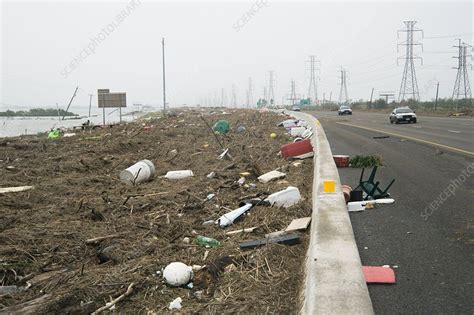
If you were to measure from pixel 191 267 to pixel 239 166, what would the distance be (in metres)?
6.07

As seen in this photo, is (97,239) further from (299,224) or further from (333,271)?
(333,271)

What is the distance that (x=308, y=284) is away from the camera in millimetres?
3217

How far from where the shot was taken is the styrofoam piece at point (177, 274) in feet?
12.6

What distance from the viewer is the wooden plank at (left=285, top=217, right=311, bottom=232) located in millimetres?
4902

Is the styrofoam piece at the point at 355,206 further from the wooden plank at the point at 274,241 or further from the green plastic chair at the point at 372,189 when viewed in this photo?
the wooden plank at the point at 274,241

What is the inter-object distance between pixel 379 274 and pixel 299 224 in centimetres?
130

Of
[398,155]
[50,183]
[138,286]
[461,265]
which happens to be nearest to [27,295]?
[138,286]

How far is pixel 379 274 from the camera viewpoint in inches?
154

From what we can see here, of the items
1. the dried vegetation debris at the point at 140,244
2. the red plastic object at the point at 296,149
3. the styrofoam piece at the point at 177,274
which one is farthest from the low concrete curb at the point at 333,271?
the red plastic object at the point at 296,149

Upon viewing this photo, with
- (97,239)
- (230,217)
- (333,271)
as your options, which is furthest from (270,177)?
(333,271)

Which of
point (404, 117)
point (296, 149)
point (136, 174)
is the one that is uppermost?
point (404, 117)

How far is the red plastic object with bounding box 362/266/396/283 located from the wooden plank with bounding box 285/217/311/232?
100 cm

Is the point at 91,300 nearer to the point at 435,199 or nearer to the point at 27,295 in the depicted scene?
the point at 27,295

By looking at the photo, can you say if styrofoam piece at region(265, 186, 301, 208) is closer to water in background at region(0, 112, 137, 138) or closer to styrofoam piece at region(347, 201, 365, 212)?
styrofoam piece at region(347, 201, 365, 212)
